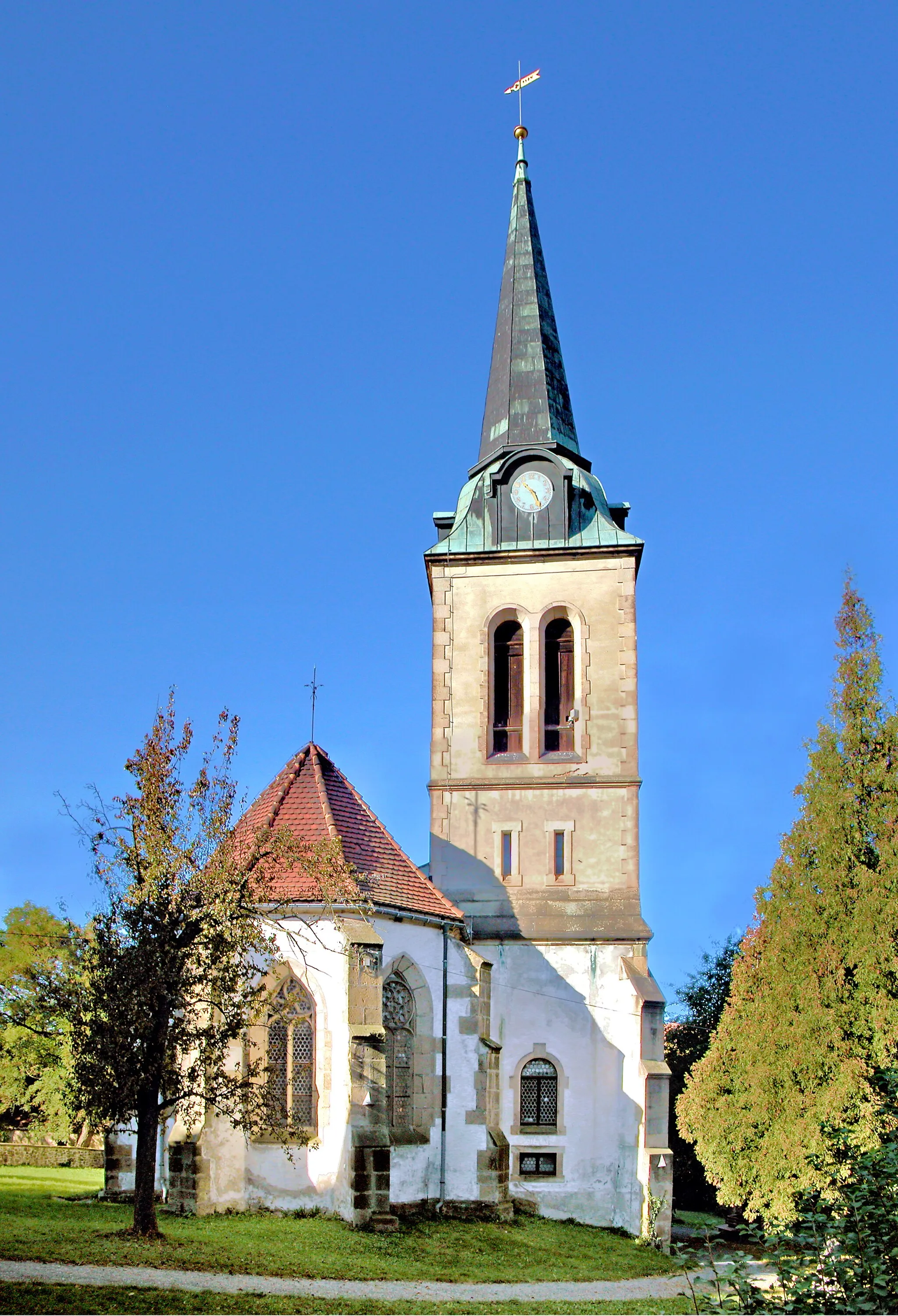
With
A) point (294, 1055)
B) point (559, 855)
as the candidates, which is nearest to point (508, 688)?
point (559, 855)

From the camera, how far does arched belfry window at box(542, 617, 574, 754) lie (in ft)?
90.5

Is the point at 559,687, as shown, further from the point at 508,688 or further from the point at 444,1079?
the point at 444,1079

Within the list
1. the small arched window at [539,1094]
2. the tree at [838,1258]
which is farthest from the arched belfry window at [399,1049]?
the tree at [838,1258]

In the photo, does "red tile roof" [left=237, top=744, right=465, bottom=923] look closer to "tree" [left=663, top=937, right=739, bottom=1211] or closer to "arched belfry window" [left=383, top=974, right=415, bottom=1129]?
"arched belfry window" [left=383, top=974, right=415, bottom=1129]

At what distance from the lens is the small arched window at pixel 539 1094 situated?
24.9 metres

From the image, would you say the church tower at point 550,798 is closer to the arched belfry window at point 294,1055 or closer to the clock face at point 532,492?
the clock face at point 532,492

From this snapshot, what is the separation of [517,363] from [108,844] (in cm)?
1933

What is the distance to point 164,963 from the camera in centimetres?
1567

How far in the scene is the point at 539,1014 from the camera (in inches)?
998

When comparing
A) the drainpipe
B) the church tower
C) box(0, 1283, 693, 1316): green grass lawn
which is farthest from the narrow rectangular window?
box(0, 1283, 693, 1316): green grass lawn

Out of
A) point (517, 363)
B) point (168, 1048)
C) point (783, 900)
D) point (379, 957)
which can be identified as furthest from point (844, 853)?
point (517, 363)

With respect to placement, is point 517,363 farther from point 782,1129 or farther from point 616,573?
point 782,1129

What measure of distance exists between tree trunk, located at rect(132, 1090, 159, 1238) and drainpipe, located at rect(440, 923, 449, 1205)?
735 centimetres

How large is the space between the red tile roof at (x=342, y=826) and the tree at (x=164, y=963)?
4369 millimetres
